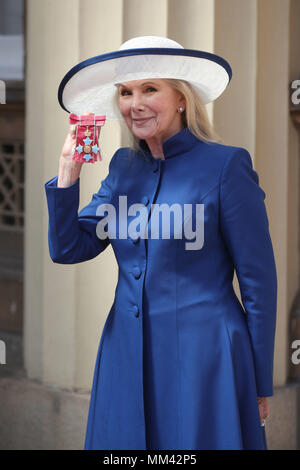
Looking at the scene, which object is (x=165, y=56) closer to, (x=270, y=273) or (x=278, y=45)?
(x=270, y=273)

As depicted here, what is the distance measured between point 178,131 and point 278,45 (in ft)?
5.13

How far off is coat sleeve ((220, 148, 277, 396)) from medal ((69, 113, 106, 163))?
395 mm

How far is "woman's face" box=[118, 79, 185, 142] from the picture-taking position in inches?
80.4

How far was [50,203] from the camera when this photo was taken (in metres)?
2.10

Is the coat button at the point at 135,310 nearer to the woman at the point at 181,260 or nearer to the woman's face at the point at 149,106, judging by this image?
the woman at the point at 181,260

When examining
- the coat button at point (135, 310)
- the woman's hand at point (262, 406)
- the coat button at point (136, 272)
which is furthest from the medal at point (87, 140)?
the woman's hand at point (262, 406)

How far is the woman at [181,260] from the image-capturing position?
6.62 ft

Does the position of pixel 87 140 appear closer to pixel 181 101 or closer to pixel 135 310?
pixel 181 101

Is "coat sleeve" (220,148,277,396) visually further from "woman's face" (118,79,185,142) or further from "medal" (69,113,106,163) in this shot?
"medal" (69,113,106,163)

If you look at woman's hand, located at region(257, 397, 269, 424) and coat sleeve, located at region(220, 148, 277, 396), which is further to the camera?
woman's hand, located at region(257, 397, 269, 424)

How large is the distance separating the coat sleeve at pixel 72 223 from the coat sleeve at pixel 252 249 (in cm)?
43

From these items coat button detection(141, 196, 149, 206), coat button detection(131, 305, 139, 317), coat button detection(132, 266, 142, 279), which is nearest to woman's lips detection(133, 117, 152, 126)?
coat button detection(141, 196, 149, 206)

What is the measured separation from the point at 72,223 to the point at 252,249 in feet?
1.81

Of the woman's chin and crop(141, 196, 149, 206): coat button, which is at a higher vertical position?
the woman's chin
